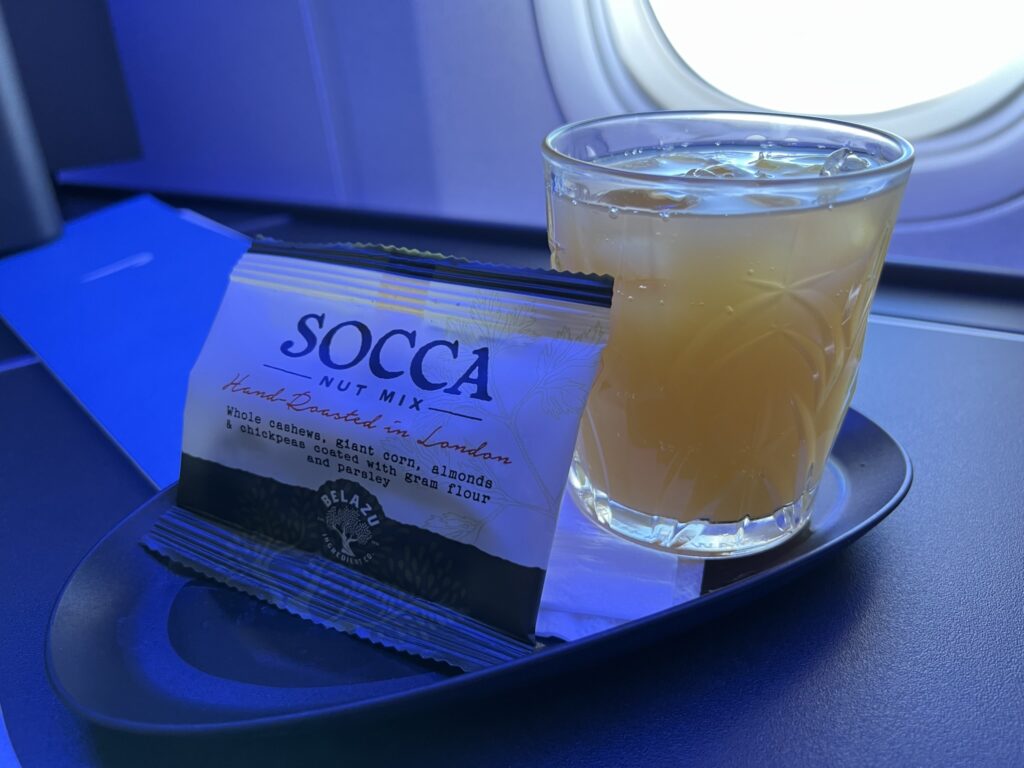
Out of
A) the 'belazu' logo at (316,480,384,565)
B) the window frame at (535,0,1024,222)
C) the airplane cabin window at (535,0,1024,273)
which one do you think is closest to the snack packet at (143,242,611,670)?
the 'belazu' logo at (316,480,384,565)

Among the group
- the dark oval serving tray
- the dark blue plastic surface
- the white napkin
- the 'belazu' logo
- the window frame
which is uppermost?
the window frame

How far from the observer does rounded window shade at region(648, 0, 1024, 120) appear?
2.96 ft

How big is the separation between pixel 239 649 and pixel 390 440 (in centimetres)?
13

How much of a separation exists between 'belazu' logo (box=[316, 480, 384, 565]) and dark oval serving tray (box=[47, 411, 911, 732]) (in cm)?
4

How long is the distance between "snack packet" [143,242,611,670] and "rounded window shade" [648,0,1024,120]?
662mm

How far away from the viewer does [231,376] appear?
0.48 metres

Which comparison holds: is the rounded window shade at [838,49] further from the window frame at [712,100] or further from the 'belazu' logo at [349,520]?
the 'belazu' logo at [349,520]

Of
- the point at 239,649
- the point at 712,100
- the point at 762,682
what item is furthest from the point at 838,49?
the point at 239,649

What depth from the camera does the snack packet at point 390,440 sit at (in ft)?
1.32

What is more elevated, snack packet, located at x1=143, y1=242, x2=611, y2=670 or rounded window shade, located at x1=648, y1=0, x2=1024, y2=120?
rounded window shade, located at x1=648, y1=0, x2=1024, y2=120

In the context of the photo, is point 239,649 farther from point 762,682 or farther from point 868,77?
point 868,77

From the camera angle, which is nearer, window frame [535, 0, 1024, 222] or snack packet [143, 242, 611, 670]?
snack packet [143, 242, 611, 670]

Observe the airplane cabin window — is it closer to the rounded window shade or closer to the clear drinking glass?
the rounded window shade

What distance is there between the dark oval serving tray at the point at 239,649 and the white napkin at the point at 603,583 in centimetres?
2
